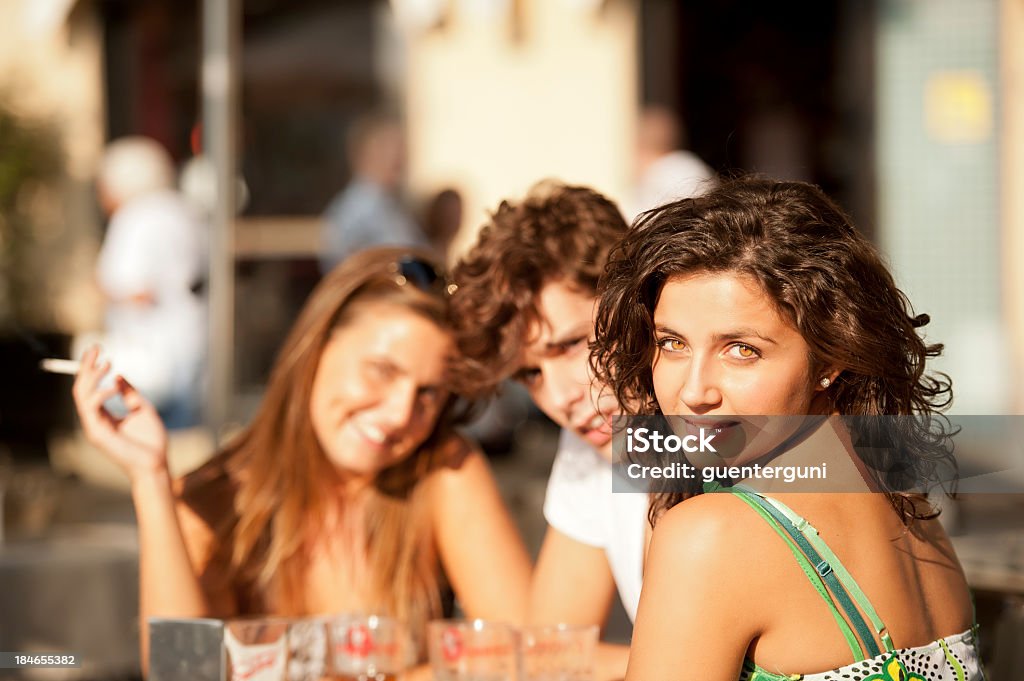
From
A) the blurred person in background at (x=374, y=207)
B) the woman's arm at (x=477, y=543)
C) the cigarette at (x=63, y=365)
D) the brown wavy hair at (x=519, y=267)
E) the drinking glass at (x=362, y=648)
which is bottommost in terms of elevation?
the drinking glass at (x=362, y=648)

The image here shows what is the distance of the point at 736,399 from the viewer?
138cm

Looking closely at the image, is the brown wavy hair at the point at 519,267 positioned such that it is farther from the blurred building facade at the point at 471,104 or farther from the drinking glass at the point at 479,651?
the blurred building facade at the point at 471,104

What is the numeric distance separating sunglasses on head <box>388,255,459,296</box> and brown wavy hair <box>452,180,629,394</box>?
7.1 inches

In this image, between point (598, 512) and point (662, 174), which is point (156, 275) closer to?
point (662, 174)

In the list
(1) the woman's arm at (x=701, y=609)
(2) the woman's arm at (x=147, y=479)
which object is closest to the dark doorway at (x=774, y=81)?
(2) the woman's arm at (x=147, y=479)

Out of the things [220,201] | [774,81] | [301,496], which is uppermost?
[774,81]

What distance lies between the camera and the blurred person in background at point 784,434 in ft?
4.35

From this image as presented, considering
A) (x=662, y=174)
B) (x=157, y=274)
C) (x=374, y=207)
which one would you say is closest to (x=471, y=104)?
(x=374, y=207)

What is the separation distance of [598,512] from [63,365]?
92 centimetres

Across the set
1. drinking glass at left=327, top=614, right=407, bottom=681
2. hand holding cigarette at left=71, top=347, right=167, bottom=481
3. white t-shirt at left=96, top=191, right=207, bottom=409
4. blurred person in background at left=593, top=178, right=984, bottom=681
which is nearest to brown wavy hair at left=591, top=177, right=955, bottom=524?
blurred person in background at left=593, top=178, right=984, bottom=681

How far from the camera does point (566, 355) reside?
1.94m

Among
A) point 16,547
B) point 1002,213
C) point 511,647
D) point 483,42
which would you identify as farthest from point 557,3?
point 511,647

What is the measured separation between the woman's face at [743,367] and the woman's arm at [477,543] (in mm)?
965

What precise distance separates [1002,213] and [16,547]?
540 centimetres
